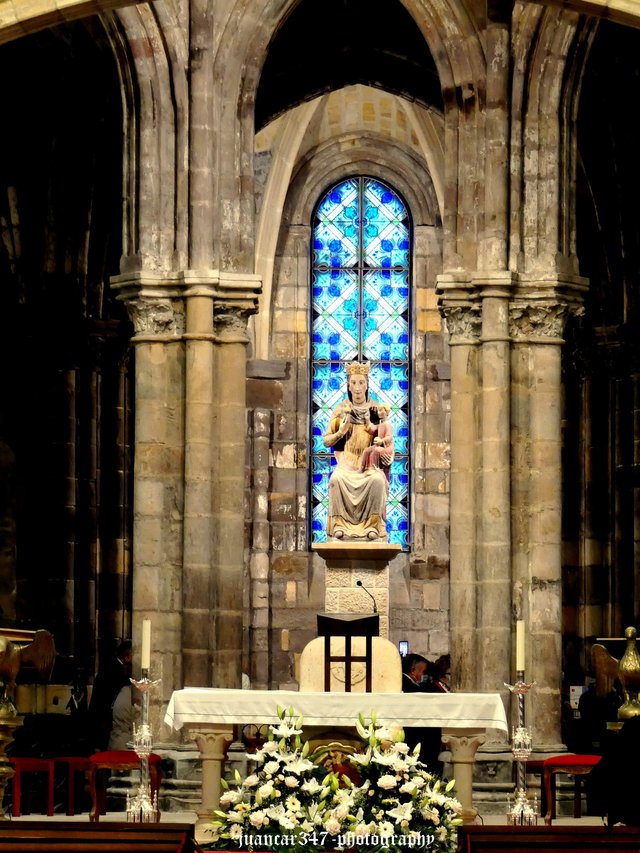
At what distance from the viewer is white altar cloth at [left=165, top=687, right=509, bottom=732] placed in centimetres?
1599

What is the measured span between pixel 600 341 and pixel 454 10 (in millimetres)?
5615

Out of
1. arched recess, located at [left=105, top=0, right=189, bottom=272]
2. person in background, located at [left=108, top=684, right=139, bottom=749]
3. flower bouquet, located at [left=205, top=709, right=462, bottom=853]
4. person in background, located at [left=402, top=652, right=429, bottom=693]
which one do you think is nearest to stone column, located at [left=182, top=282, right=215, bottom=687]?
arched recess, located at [left=105, top=0, right=189, bottom=272]

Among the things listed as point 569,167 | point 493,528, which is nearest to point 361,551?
point 493,528

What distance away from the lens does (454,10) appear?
2203cm

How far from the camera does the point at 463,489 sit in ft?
70.5

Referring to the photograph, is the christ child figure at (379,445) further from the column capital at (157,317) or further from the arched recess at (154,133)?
the arched recess at (154,133)

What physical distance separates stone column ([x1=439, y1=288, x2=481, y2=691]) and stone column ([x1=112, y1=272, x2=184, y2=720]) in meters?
2.64

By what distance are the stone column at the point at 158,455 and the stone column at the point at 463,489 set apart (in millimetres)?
2642

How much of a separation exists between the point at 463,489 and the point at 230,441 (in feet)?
7.57

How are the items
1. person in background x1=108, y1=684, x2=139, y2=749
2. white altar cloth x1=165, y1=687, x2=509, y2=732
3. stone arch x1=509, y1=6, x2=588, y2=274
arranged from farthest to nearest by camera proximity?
1. stone arch x1=509, y1=6, x2=588, y2=274
2. person in background x1=108, y1=684, x2=139, y2=749
3. white altar cloth x1=165, y1=687, x2=509, y2=732

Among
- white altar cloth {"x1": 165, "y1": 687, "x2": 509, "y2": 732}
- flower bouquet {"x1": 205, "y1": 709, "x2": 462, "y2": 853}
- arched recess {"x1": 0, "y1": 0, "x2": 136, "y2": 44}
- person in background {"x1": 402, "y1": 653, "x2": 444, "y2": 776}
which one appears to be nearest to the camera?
flower bouquet {"x1": 205, "y1": 709, "x2": 462, "y2": 853}

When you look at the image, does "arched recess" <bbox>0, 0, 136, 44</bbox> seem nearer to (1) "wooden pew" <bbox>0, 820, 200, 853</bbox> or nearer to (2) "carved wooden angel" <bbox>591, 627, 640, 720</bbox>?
(2) "carved wooden angel" <bbox>591, 627, 640, 720</bbox>

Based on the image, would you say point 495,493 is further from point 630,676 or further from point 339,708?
point 339,708

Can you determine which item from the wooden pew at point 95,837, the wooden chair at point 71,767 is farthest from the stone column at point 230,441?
the wooden pew at point 95,837
